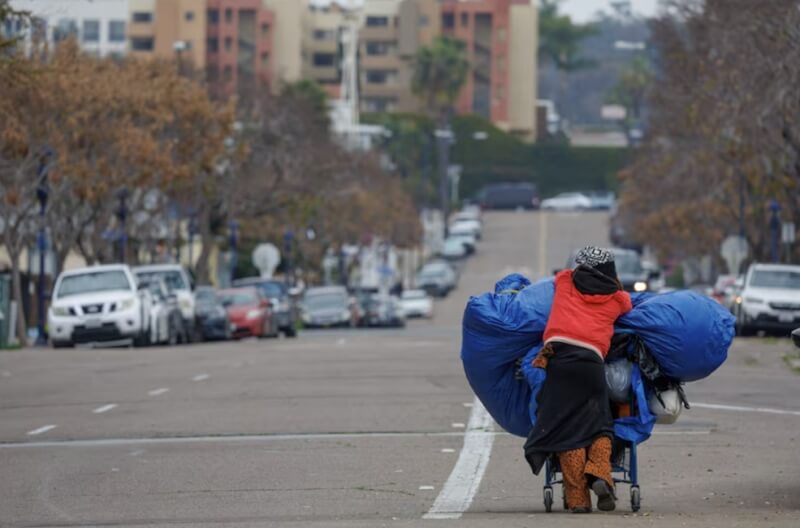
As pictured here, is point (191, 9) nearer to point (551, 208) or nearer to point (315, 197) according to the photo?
point (551, 208)

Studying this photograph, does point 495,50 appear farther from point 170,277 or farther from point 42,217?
point 42,217

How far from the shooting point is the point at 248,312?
149ft

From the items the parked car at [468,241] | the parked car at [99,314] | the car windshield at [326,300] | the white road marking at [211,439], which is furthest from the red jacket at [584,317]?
the parked car at [468,241]

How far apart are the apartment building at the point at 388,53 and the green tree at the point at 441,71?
25.7 feet

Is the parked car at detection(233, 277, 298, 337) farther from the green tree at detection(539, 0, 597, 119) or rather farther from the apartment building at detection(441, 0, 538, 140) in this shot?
the green tree at detection(539, 0, 597, 119)

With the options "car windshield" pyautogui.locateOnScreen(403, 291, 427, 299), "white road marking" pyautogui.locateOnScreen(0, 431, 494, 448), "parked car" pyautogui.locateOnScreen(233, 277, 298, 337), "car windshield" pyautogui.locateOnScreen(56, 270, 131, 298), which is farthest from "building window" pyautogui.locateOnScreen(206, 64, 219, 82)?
"white road marking" pyautogui.locateOnScreen(0, 431, 494, 448)

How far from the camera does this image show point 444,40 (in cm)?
14325

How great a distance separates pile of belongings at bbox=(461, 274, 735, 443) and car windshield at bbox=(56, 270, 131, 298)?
26907 millimetres

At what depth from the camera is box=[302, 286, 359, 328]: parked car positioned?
2325 inches

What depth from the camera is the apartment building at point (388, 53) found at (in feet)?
499

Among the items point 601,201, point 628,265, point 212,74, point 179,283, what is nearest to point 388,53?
point 601,201

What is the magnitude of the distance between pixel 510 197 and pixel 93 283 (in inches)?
4382

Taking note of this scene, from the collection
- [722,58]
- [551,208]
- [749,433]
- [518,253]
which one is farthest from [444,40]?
[749,433]

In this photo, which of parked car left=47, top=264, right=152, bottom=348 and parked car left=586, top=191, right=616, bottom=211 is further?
parked car left=586, top=191, right=616, bottom=211
